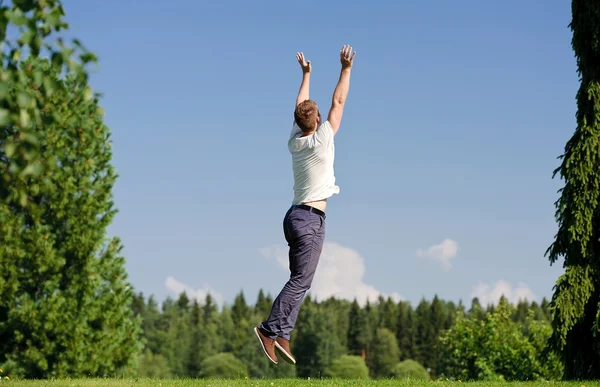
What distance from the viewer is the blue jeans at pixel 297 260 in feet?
27.6

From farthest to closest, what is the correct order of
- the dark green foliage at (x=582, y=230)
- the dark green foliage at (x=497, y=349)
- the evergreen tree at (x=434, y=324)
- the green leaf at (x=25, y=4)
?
1. the evergreen tree at (x=434, y=324)
2. the dark green foliage at (x=497, y=349)
3. the dark green foliage at (x=582, y=230)
4. the green leaf at (x=25, y=4)

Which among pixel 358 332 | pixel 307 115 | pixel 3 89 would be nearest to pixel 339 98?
pixel 307 115

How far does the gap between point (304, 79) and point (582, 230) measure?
8972 millimetres

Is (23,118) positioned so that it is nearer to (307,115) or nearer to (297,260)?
(307,115)

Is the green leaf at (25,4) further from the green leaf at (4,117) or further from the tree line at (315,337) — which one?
the tree line at (315,337)

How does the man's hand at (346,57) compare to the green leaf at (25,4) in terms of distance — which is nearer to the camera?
the green leaf at (25,4)

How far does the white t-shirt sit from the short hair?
4.8 inches

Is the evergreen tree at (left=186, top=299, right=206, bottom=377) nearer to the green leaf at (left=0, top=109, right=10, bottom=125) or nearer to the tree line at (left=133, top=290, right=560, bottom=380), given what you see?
the tree line at (left=133, top=290, right=560, bottom=380)

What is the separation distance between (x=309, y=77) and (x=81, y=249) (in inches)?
594

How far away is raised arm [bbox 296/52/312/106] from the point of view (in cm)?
887

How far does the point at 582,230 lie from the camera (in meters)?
15.1

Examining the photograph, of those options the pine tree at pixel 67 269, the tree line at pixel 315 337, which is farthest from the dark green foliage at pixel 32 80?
the tree line at pixel 315 337

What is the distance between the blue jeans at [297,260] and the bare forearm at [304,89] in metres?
1.44

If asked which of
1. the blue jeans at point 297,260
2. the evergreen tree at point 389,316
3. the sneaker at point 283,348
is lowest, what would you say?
the sneaker at point 283,348
